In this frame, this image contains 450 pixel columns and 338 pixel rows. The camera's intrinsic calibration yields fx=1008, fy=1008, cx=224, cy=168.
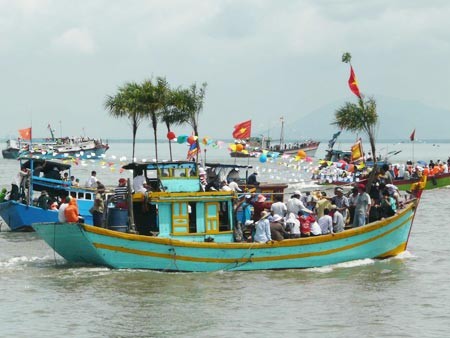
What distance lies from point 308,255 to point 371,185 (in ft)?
11.6

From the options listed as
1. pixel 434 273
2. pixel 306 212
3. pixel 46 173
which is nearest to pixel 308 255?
pixel 306 212

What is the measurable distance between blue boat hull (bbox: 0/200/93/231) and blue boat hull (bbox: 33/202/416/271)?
369 inches

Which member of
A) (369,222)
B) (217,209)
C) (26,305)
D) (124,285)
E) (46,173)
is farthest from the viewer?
(46,173)

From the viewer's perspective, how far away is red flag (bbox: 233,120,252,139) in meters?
44.1

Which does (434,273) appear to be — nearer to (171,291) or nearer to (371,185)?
(371,185)

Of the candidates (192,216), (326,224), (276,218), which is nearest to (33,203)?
(192,216)

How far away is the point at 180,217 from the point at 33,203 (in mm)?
12321

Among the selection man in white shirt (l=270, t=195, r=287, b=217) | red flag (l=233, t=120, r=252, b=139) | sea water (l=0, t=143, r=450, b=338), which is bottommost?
sea water (l=0, t=143, r=450, b=338)

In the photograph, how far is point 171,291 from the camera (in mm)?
23094

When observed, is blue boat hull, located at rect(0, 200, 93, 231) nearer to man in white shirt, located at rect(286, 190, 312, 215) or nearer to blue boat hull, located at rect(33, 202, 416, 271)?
blue boat hull, located at rect(33, 202, 416, 271)

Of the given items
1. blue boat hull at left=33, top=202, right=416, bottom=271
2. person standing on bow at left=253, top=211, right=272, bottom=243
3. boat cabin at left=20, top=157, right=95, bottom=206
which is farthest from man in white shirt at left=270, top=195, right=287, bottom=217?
boat cabin at left=20, top=157, right=95, bottom=206

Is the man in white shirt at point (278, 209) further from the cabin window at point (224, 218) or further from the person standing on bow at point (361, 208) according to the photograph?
the person standing on bow at point (361, 208)

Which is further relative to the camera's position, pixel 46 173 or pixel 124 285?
pixel 46 173

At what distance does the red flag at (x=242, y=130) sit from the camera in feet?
145
